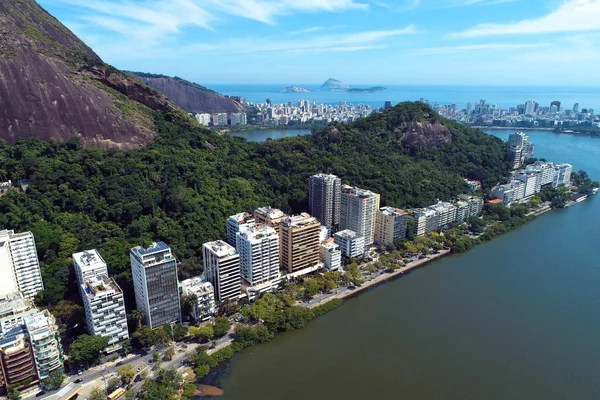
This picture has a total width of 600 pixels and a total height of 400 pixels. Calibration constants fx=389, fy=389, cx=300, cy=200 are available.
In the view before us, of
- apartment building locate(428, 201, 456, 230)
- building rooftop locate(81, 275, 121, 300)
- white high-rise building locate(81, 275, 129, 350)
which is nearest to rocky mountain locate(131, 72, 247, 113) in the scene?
apartment building locate(428, 201, 456, 230)

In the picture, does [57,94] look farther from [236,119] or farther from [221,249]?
[236,119]

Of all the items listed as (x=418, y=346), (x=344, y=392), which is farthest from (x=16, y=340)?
(x=418, y=346)

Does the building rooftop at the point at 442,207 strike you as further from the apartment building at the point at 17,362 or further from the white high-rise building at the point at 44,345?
the apartment building at the point at 17,362

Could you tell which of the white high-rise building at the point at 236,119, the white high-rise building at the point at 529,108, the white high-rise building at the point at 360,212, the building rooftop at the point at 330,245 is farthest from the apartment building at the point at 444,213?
the white high-rise building at the point at 529,108

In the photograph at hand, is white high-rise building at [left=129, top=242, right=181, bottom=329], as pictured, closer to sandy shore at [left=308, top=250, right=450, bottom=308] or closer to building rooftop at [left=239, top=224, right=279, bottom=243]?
building rooftop at [left=239, top=224, right=279, bottom=243]

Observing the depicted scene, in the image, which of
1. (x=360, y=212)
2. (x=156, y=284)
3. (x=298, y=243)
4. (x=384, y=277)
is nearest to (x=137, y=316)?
(x=156, y=284)

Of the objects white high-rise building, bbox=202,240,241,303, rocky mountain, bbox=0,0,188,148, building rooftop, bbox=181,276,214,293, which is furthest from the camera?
rocky mountain, bbox=0,0,188,148
